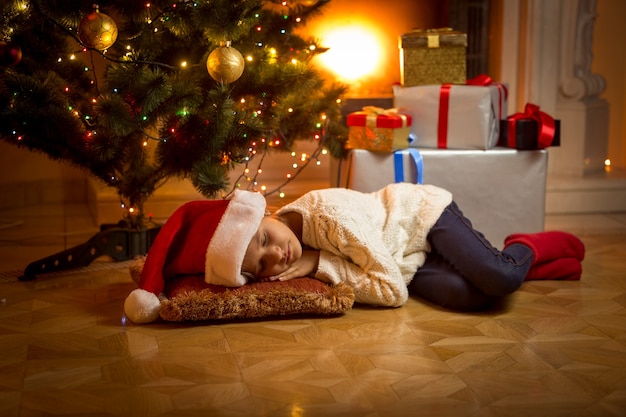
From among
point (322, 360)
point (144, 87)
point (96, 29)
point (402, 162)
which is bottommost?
point (322, 360)

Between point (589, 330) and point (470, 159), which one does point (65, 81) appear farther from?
point (589, 330)

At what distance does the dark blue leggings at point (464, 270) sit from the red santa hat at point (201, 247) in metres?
0.47

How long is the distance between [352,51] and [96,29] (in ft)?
6.11

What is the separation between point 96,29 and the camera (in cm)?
200

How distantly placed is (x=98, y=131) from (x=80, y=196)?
4.25 ft

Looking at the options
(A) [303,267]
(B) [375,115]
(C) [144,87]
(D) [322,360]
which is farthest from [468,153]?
(D) [322,360]

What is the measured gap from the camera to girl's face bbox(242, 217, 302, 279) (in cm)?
194

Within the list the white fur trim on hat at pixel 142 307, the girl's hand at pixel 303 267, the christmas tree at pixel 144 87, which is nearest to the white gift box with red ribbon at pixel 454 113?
the christmas tree at pixel 144 87

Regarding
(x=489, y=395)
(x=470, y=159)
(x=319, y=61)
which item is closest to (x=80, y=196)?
(x=319, y=61)

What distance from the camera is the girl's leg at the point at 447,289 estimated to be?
6.64 feet

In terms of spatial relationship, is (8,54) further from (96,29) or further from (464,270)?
(464,270)

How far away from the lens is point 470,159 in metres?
2.72

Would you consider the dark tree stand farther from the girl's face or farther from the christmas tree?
the girl's face

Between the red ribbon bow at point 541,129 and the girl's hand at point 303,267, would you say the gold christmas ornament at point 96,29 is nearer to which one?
the girl's hand at point 303,267
